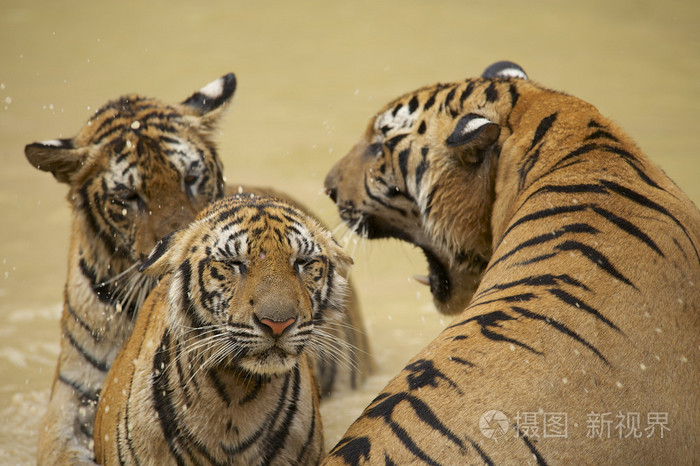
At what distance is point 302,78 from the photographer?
7367 mm

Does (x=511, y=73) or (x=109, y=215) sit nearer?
(x=109, y=215)

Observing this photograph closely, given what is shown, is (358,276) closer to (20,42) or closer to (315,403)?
(315,403)

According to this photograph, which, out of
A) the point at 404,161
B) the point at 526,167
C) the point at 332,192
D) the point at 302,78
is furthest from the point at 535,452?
the point at 302,78

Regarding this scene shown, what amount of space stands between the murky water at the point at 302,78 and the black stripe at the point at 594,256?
171 cm

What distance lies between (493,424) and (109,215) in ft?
4.47

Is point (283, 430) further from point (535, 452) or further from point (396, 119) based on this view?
point (396, 119)

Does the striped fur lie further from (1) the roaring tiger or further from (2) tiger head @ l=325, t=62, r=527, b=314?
(1) the roaring tiger

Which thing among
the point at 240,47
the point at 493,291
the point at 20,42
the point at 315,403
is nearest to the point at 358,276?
the point at 315,403

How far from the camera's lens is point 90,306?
256 cm

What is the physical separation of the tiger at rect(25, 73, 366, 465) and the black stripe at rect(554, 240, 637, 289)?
85 centimetres

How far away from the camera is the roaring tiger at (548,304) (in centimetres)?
159

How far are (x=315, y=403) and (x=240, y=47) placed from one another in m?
6.21

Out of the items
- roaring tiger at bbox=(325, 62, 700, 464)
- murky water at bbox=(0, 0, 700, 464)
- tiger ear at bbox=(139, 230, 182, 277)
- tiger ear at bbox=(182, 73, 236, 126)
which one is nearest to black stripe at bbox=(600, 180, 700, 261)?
roaring tiger at bbox=(325, 62, 700, 464)

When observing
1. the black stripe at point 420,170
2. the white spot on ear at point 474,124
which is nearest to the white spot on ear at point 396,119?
the black stripe at point 420,170
